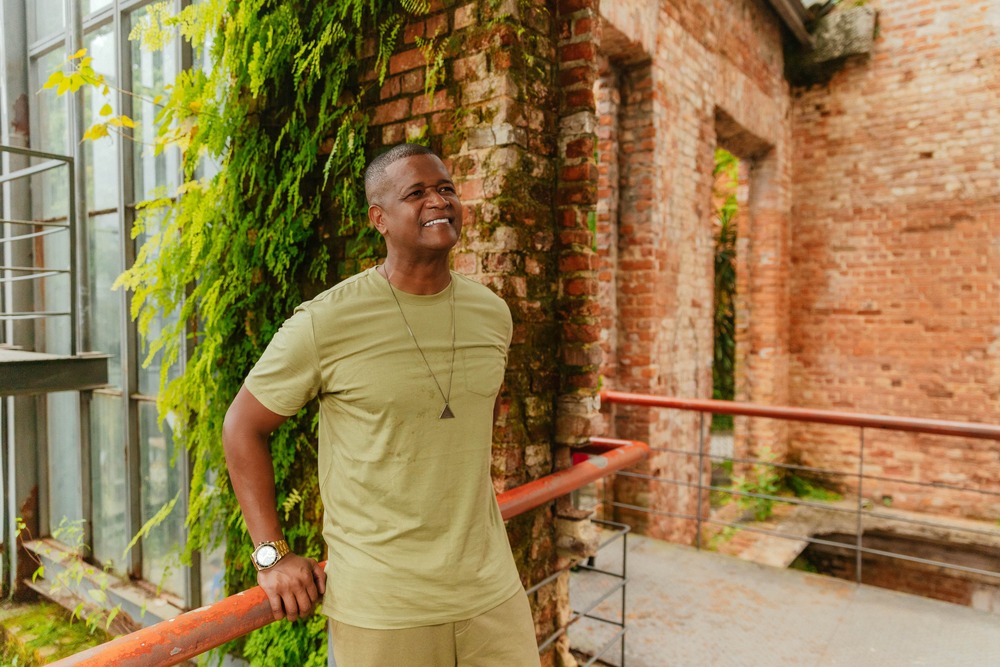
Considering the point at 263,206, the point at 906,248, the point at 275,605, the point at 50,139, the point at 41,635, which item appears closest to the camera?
the point at 275,605

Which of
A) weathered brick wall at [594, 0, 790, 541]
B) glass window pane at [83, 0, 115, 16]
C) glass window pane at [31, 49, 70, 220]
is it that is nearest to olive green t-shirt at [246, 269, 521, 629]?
weathered brick wall at [594, 0, 790, 541]

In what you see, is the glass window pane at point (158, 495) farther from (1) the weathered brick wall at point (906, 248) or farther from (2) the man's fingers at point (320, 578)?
(1) the weathered brick wall at point (906, 248)

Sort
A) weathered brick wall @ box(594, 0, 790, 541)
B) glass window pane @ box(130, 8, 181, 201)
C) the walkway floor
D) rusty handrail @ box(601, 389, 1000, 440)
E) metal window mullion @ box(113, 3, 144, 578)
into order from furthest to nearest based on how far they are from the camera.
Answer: weathered brick wall @ box(594, 0, 790, 541) → metal window mullion @ box(113, 3, 144, 578) → glass window pane @ box(130, 8, 181, 201) → rusty handrail @ box(601, 389, 1000, 440) → the walkway floor

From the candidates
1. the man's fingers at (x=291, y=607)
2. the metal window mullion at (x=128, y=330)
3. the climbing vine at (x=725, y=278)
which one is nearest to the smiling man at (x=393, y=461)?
the man's fingers at (x=291, y=607)

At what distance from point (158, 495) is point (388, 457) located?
320 centimetres

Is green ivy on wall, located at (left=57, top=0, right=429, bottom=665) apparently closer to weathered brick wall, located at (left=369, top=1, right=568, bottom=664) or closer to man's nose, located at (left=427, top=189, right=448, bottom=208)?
weathered brick wall, located at (left=369, top=1, right=568, bottom=664)

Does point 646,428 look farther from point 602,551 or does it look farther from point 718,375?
point 718,375

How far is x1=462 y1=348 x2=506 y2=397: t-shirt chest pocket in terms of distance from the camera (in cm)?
153

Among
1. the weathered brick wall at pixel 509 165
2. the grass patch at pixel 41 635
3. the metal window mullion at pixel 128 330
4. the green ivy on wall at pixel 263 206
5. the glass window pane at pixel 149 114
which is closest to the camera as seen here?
the weathered brick wall at pixel 509 165

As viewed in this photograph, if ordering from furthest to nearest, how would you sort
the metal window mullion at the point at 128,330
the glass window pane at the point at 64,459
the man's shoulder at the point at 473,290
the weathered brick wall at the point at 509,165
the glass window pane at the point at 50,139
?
the glass window pane at the point at 64,459
the glass window pane at the point at 50,139
the metal window mullion at the point at 128,330
the weathered brick wall at the point at 509,165
the man's shoulder at the point at 473,290

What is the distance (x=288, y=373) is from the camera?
1.39 meters

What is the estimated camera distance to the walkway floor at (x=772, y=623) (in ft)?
10.2

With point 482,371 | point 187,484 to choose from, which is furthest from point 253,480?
point 187,484

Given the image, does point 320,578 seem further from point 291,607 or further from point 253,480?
point 253,480
